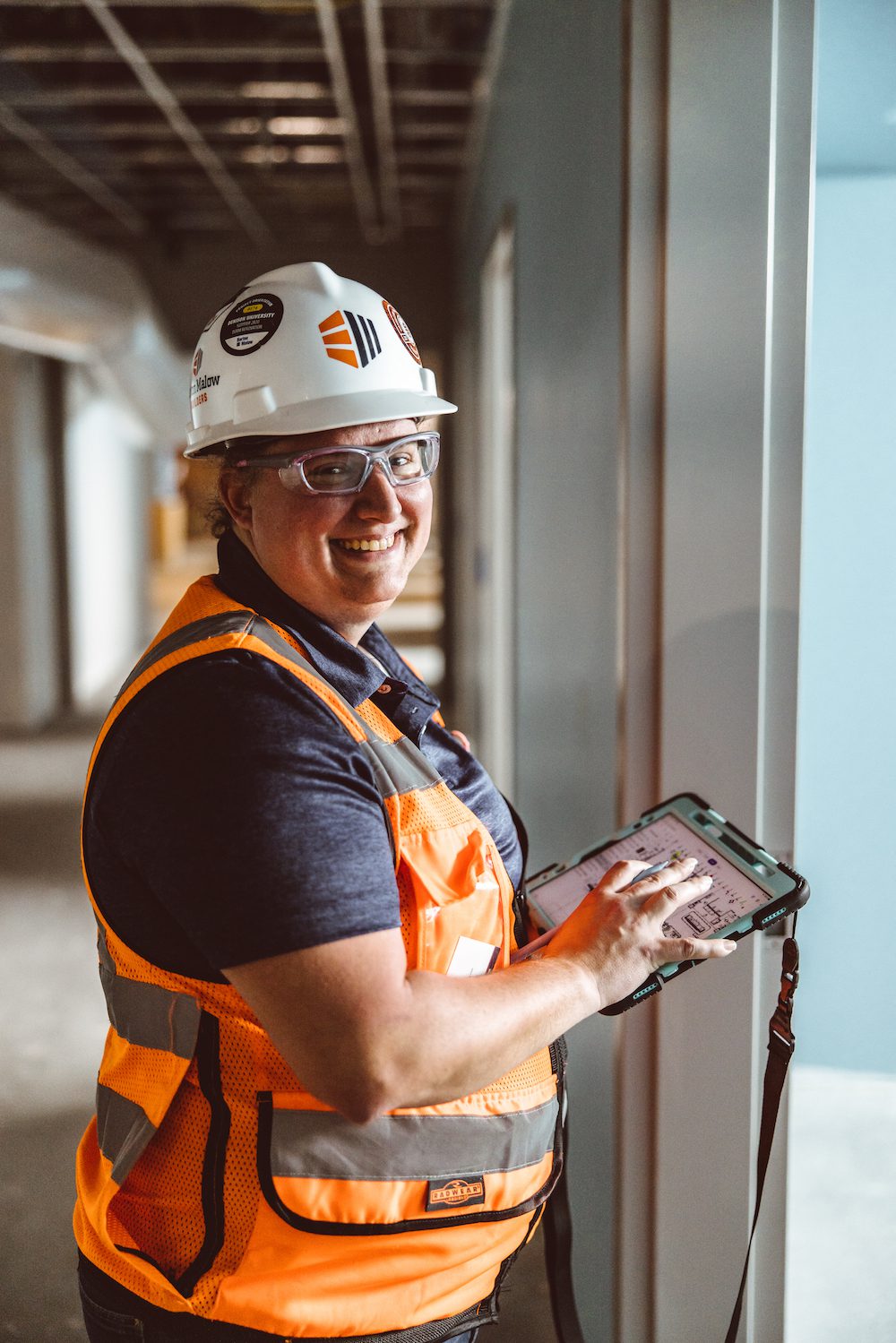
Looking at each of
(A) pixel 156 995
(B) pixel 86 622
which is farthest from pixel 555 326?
(B) pixel 86 622

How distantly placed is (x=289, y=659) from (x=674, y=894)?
0.43 meters

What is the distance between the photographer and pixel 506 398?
464cm

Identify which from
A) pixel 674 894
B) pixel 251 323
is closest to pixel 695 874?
pixel 674 894

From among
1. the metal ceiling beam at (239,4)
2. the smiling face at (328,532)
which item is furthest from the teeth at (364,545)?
the metal ceiling beam at (239,4)

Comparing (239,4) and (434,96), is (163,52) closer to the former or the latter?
(239,4)

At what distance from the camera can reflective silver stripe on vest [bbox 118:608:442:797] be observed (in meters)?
0.96

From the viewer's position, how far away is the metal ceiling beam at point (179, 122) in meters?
4.00

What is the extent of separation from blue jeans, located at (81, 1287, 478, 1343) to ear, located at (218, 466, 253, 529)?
0.79 m

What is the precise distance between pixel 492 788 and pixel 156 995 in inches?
17.9

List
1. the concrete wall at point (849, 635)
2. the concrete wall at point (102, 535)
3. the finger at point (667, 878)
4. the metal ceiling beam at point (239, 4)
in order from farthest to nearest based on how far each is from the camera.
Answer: the concrete wall at point (102, 535), the metal ceiling beam at point (239, 4), the concrete wall at point (849, 635), the finger at point (667, 878)

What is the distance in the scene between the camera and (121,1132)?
1.05m

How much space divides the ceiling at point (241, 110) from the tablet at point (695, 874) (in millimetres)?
3224

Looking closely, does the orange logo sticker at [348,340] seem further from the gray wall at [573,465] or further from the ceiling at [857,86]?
the ceiling at [857,86]

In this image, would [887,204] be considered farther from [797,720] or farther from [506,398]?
[506,398]
